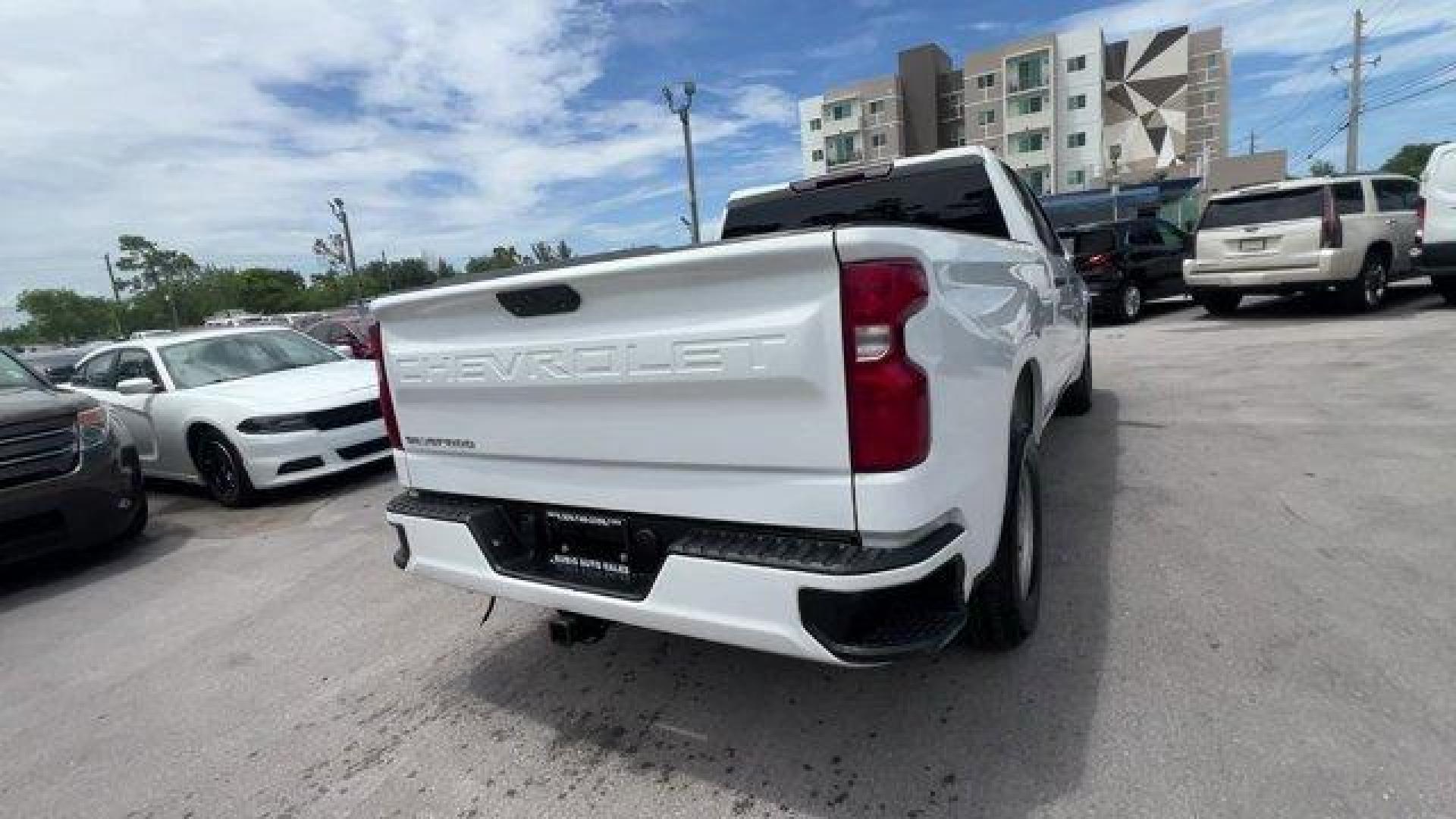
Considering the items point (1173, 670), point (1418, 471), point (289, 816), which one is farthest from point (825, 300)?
point (1418, 471)

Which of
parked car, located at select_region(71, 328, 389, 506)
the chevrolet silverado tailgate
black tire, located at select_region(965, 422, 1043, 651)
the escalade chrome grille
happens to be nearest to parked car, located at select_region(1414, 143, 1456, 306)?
black tire, located at select_region(965, 422, 1043, 651)

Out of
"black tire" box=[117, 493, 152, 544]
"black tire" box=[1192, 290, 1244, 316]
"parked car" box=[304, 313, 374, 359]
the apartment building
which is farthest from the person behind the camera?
the apartment building

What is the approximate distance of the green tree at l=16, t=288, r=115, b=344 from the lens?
70312mm

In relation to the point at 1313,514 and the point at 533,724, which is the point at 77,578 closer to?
the point at 533,724

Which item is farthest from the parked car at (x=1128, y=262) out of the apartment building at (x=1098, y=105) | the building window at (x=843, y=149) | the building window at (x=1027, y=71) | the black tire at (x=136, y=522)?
the building window at (x=843, y=149)

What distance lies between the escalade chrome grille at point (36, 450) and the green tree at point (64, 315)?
7938 cm

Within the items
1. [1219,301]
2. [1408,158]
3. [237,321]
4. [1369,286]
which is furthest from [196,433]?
[1408,158]

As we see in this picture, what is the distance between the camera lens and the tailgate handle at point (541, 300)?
245cm

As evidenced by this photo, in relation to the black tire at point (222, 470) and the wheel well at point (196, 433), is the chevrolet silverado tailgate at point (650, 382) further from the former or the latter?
the wheel well at point (196, 433)

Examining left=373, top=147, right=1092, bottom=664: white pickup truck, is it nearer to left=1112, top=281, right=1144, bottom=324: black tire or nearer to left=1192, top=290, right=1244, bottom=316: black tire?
left=1192, top=290, right=1244, bottom=316: black tire

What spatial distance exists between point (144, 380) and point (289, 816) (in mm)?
5787

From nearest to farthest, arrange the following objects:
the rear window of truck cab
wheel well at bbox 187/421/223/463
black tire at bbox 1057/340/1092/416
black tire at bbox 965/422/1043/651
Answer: black tire at bbox 965/422/1043/651 < the rear window of truck cab < black tire at bbox 1057/340/1092/416 < wheel well at bbox 187/421/223/463

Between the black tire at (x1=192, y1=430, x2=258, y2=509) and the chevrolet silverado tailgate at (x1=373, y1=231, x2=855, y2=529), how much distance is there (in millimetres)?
4604

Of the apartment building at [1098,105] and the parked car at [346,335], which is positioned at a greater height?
the apartment building at [1098,105]
